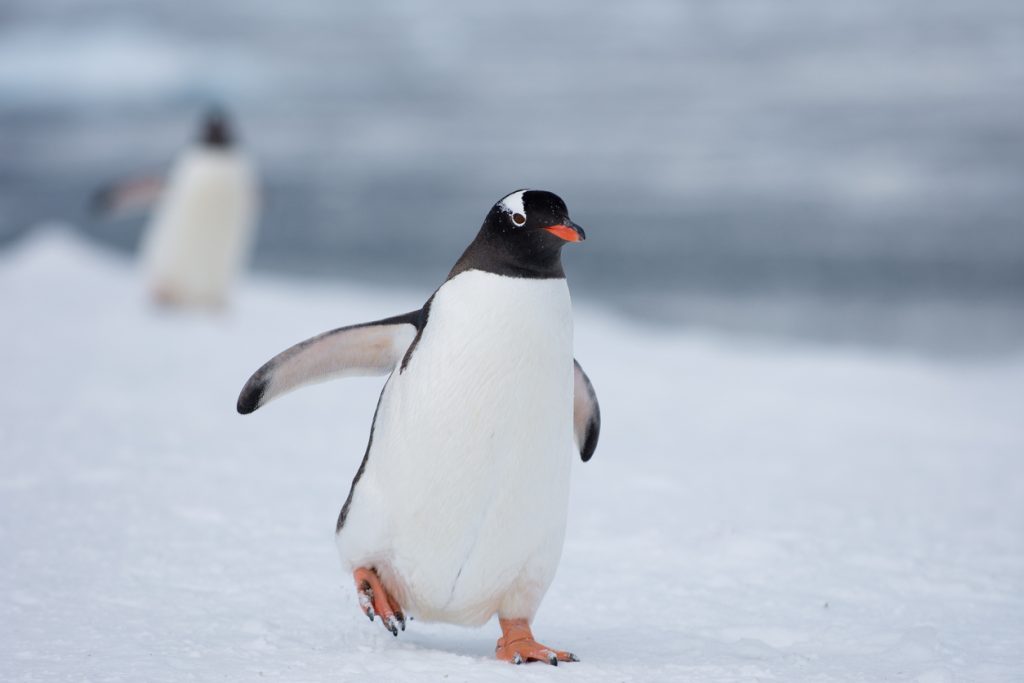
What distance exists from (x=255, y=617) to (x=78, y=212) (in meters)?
21.7

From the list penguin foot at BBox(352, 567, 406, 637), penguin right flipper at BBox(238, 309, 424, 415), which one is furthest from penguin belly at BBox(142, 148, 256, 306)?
penguin foot at BBox(352, 567, 406, 637)

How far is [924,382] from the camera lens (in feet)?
25.6

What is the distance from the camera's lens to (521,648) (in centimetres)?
261

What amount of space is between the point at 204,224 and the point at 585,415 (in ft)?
19.3

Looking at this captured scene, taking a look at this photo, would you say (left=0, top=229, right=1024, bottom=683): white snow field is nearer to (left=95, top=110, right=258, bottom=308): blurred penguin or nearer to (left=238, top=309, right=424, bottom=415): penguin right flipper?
(left=238, top=309, right=424, bottom=415): penguin right flipper

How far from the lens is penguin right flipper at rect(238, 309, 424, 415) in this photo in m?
2.74

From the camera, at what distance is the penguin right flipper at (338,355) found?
274 centimetres

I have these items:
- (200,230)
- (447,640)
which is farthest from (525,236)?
(200,230)

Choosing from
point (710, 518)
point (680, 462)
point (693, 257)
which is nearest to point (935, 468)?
point (680, 462)

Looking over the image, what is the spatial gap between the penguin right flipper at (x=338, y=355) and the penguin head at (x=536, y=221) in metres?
0.31

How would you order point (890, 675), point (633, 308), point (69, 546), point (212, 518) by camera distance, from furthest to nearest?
point (633, 308), point (212, 518), point (69, 546), point (890, 675)

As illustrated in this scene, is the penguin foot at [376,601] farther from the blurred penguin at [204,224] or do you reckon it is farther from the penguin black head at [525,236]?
the blurred penguin at [204,224]

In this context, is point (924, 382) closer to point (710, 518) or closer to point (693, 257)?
point (710, 518)

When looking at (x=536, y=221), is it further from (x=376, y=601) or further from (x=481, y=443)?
(x=376, y=601)
